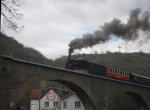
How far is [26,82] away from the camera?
42188mm

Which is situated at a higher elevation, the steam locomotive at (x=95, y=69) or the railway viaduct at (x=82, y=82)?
the steam locomotive at (x=95, y=69)

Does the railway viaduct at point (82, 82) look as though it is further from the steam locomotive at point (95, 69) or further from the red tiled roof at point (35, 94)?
the red tiled roof at point (35, 94)

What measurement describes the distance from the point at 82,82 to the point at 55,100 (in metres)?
29.6

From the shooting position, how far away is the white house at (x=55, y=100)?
75.1 m

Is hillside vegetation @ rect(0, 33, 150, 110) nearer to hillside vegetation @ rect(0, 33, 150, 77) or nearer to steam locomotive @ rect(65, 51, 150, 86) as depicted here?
hillside vegetation @ rect(0, 33, 150, 77)

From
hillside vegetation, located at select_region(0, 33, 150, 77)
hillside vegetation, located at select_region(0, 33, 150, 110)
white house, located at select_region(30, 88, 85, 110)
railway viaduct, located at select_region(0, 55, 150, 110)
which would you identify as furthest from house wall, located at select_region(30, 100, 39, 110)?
railway viaduct, located at select_region(0, 55, 150, 110)

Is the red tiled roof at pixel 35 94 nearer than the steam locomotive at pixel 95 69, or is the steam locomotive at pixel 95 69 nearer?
the steam locomotive at pixel 95 69

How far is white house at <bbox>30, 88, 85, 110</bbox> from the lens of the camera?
7512cm

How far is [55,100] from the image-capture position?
82.2m

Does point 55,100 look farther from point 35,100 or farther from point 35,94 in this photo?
point 35,94

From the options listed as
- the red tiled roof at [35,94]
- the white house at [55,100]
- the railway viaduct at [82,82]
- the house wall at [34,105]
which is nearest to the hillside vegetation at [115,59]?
the house wall at [34,105]

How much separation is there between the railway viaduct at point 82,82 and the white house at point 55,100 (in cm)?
1195

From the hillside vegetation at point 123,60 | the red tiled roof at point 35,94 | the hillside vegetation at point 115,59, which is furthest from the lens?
the hillside vegetation at point 123,60

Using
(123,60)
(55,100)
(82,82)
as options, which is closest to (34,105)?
(55,100)
